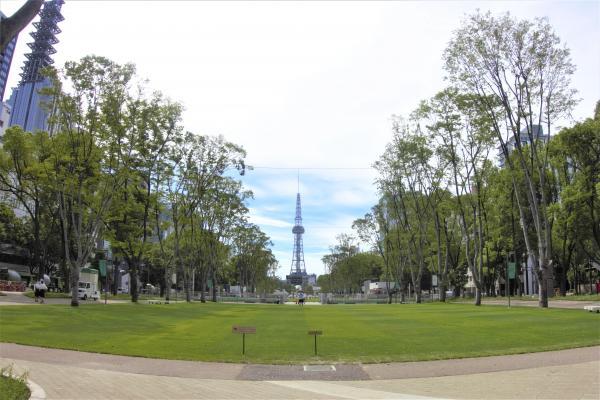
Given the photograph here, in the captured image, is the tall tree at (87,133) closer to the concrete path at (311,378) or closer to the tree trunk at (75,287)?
the tree trunk at (75,287)

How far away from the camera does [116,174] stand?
132 ft

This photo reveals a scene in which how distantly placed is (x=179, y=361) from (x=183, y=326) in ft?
35.6

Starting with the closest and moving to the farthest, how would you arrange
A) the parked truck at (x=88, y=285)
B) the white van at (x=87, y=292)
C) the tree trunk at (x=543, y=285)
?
1. the tree trunk at (x=543, y=285)
2. the white van at (x=87, y=292)
3. the parked truck at (x=88, y=285)

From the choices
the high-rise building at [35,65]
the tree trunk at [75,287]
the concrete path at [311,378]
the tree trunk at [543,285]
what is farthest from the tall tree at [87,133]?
the high-rise building at [35,65]

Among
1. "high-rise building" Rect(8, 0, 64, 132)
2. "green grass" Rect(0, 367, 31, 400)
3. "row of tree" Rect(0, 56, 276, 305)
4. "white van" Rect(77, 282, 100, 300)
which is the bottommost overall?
"white van" Rect(77, 282, 100, 300)

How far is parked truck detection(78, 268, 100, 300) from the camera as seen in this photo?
54.6 meters

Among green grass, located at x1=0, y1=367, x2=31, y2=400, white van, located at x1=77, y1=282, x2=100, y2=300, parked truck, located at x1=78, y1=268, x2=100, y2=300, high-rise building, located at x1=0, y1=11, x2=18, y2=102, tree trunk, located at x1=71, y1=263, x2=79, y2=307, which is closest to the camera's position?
high-rise building, located at x1=0, y1=11, x2=18, y2=102

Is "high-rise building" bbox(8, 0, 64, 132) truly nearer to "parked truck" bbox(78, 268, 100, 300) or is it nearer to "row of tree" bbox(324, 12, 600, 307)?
"parked truck" bbox(78, 268, 100, 300)

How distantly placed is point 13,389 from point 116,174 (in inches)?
1330

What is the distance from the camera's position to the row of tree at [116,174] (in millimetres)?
37375

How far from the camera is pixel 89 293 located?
181 ft

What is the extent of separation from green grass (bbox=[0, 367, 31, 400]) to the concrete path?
55 centimetres

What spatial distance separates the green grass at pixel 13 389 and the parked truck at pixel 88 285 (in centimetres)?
4843

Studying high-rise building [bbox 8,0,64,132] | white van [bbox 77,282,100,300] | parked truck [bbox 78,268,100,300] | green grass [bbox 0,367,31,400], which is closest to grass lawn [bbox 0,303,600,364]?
green grass [bbox 0,367,31,400]
